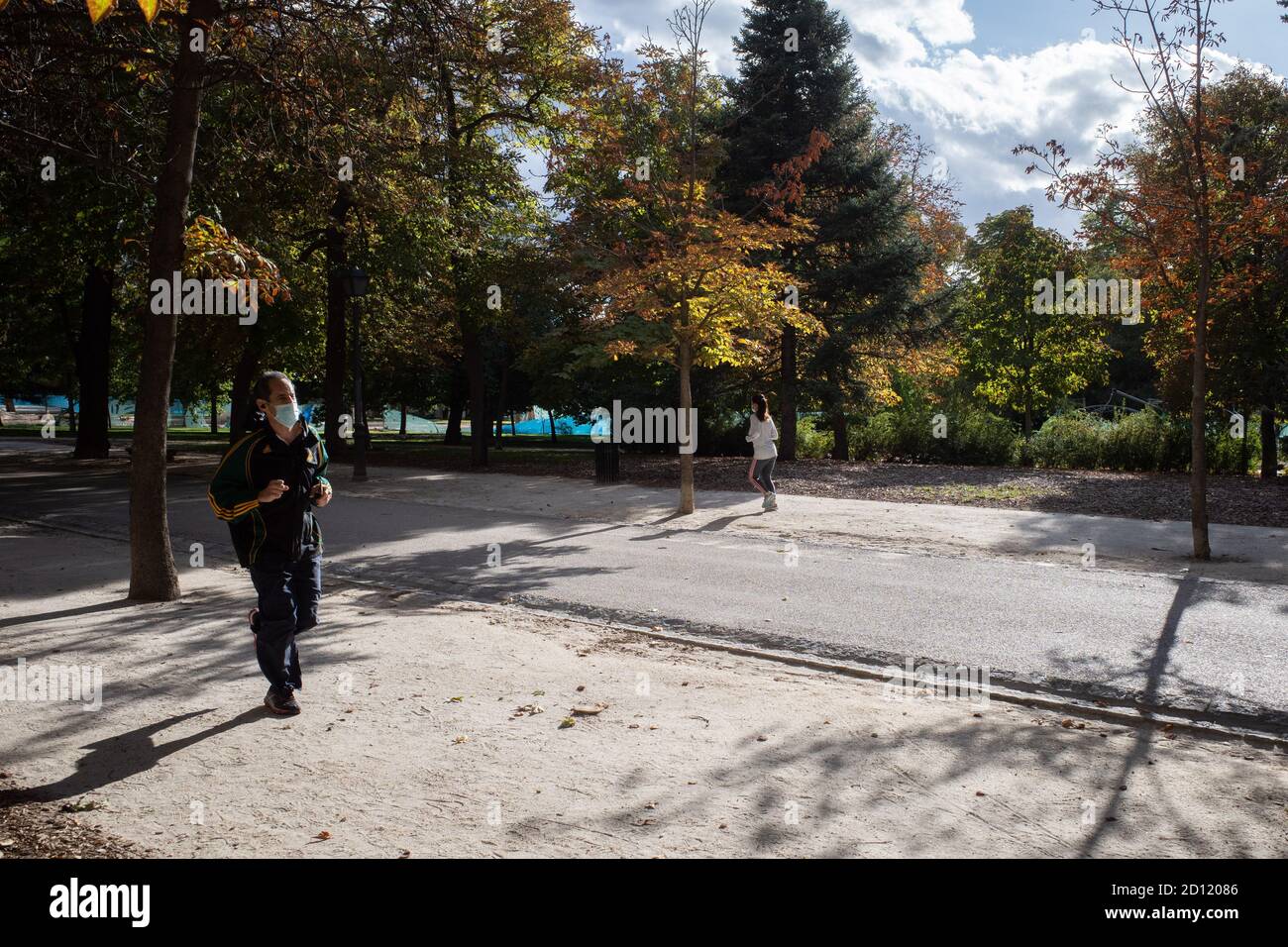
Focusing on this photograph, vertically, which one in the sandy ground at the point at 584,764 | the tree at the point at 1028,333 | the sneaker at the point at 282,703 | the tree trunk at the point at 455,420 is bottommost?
the sandy ground at the point at 584,764

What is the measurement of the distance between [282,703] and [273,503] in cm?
116

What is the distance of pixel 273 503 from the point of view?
209 inches

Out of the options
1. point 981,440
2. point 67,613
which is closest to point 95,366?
point 67,613

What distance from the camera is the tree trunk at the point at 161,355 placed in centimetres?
855

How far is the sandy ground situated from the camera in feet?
12.8

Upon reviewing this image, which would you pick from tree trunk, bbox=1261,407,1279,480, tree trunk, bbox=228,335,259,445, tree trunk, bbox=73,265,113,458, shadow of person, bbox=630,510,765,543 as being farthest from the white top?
tree trunk, bbox=73,265,113,458

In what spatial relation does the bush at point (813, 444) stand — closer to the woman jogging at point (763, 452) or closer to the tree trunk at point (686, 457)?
the woman jogging at point (763, 452)

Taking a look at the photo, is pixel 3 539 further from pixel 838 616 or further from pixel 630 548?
pixel 838 616

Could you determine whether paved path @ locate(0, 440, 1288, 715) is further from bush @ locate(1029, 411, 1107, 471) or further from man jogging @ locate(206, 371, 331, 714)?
bush @ locate(1029, 411, 1107, 471)

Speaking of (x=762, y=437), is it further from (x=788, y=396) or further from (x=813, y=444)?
(x=813, y=444)

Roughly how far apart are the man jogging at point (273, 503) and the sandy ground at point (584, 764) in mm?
446

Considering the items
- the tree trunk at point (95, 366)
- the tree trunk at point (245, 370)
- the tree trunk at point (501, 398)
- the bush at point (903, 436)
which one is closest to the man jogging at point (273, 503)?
the tree trunk at point (245, 370)

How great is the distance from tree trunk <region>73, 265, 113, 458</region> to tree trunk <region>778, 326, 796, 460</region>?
19299 mm

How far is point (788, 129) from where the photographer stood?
25.3m
